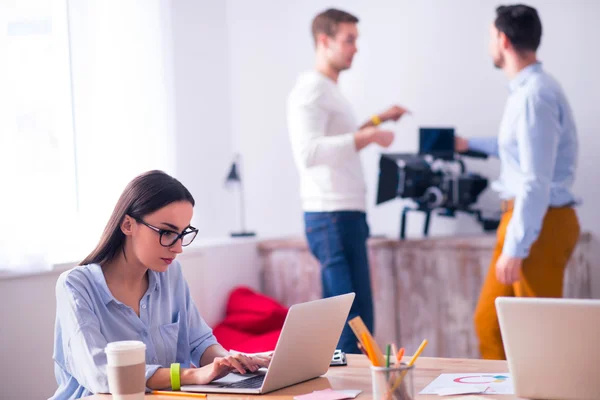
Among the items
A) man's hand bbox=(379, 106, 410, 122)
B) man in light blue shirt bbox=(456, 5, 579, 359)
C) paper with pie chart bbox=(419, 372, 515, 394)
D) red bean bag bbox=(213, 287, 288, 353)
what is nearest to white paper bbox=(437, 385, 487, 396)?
paper with pie chart bbox=(419, 372, 515, 394)

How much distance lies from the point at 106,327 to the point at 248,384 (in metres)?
0.45

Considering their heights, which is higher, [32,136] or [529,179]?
[32,136]

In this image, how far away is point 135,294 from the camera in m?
1.98

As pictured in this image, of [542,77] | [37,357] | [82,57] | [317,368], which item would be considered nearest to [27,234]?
[37,357]

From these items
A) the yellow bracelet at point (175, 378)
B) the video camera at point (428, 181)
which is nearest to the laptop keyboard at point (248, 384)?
the yellow bracelet at point (175, 378)

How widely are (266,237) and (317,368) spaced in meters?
2.67

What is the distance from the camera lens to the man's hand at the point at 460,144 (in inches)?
144

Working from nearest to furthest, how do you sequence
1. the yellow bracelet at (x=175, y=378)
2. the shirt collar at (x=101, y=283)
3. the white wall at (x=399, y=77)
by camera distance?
the yellow bracelet at (x=175, y=378)
the shirt collar at (x=101, y=283)
the white wall at (x=399, y=77)

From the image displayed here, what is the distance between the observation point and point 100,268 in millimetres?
1909

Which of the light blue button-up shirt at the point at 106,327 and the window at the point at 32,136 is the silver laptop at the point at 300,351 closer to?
the light blue button-up shirt at the point at 106,327

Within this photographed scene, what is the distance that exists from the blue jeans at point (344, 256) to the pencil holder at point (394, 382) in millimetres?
1865

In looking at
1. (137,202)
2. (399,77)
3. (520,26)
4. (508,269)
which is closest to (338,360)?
(137,202)

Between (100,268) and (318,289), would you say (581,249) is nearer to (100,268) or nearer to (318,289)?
(318,289)

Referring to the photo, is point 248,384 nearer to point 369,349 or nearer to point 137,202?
point 369,349
